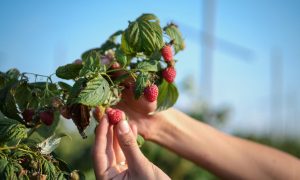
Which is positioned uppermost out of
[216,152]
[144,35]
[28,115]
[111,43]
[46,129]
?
[144,35]

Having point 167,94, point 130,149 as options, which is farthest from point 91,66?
point 167,94

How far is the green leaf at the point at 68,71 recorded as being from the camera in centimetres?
148

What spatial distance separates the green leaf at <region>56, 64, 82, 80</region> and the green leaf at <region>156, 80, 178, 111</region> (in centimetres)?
35

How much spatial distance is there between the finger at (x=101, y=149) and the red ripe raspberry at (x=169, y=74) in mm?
266

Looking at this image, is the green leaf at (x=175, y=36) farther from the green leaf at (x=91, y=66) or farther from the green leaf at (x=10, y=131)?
the green leaf at (x=10, y=131)

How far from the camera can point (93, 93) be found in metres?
1.38

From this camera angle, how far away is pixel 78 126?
4.95ft

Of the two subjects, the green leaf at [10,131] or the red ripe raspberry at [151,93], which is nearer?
the green leaf at [10,131]

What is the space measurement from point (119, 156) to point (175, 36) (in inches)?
19.3

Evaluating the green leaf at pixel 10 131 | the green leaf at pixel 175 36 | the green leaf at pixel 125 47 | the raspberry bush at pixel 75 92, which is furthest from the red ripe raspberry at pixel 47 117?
the green leaf at pixel 175 36

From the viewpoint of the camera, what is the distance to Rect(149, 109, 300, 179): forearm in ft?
7.06

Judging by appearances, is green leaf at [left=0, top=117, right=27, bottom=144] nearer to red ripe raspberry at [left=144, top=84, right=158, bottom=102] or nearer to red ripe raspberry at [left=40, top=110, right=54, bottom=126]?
red ripe raspberry at [left=40, top=110, right=54, bottom=126]

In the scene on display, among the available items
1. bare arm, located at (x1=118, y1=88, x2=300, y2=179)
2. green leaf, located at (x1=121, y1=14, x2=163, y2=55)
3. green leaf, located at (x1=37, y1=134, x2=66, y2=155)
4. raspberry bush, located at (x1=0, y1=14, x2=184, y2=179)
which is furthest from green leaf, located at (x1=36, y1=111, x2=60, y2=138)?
bare arm, located at (x1=118, y1=88, x2=300, y2=179)

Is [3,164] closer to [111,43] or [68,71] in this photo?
[68,71]
